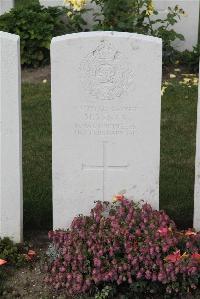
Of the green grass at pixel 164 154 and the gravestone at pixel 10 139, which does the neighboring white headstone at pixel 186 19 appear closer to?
the green grass at pixel 164 154

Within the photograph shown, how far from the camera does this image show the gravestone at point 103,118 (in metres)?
5.08

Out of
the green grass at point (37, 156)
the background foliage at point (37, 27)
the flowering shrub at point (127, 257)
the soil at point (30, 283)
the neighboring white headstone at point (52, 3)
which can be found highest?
the neighboring white headstone at point (52, 3)

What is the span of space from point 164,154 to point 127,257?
232 centimetres

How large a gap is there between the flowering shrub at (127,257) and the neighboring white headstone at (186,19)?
508 cm

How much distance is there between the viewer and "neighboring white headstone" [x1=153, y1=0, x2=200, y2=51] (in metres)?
9.75

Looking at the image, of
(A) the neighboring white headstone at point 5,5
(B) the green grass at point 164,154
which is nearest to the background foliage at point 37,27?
(B) the green grass at point 164,154

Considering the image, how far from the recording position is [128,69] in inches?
201

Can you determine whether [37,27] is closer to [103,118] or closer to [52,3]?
[52,3]

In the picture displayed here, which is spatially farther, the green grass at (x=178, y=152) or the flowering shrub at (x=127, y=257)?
the green grass at (x=178, y=152)

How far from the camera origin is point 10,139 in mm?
5285

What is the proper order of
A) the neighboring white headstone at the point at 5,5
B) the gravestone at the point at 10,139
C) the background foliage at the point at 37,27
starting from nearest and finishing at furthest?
the gravestone at the point at 10,139 → the background foliage at the point at 37,27 → the neighboring white headstone at the point at 5,5

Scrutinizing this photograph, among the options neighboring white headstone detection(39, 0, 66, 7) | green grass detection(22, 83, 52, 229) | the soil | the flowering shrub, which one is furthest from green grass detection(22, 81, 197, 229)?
neighboring white headstone detection(39, 0, 66, 7)

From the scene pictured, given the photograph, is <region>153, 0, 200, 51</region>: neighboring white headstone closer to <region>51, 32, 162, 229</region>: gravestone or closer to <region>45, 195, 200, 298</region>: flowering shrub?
<region>51, 32, 162, 229</region>: gravestone

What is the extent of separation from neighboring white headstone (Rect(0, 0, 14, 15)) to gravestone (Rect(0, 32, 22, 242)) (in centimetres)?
552
